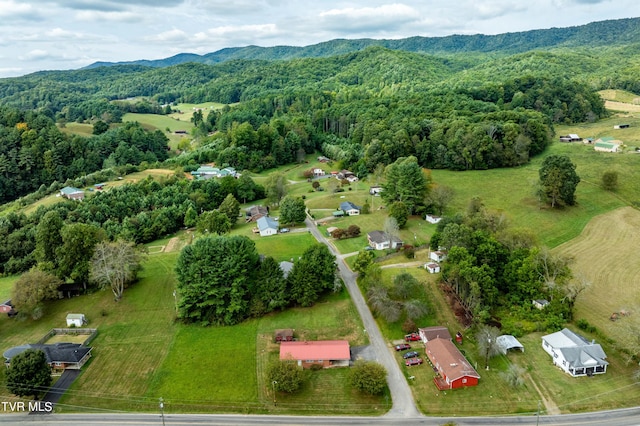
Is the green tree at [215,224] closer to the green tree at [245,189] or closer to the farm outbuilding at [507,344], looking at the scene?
the green tree at [245,189]

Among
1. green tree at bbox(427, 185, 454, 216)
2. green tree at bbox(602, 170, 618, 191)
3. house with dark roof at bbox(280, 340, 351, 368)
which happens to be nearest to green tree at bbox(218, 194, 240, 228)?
green tree at bbox(427, 185, 454, 216)

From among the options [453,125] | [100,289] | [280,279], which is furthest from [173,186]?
[453,125]

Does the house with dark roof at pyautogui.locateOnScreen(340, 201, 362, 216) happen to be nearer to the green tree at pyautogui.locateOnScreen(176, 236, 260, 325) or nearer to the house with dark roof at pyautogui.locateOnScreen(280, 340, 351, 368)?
the green tree at pyautogui.locateOnScreen(176, 236, 260, 325)

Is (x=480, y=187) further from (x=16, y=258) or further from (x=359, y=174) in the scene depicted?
(x=16, y=258)

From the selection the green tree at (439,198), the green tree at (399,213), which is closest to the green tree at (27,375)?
the green tree at (399,213)

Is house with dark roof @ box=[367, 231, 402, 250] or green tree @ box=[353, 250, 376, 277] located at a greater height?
green tree @ box=[353, 250, 376, 277]

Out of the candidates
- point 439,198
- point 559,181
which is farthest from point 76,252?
point 559,181
